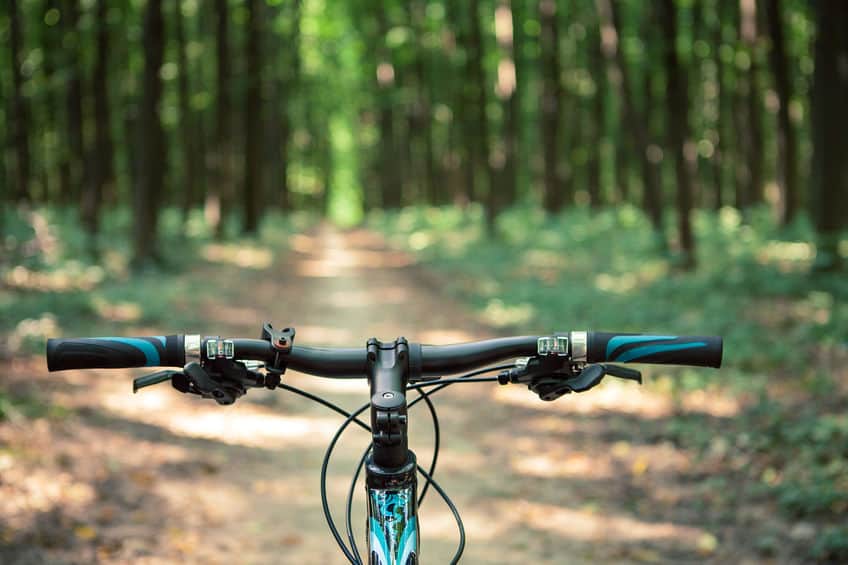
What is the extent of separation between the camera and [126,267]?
55.5 feet

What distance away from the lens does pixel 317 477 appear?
21.2ft

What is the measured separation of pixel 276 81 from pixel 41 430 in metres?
29.4

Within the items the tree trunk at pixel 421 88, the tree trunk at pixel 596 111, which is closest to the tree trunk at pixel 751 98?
the tree trunk at pixel 596 111

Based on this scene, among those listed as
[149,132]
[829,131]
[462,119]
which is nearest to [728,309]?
[829,131]

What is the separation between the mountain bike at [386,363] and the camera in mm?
1978

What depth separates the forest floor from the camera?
5043mm

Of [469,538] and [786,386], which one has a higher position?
[786,386]

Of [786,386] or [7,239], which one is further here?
[7,239]

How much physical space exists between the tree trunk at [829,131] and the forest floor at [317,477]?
5.60 m

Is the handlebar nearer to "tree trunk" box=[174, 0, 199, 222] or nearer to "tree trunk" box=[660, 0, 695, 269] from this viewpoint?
"tree trunk" box=[660, 0, 695, 269]

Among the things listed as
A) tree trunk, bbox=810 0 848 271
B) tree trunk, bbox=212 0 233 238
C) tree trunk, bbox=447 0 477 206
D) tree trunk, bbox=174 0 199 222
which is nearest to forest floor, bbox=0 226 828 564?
tree trunk, bbox=810 0 848 271

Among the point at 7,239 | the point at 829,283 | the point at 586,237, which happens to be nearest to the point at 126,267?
the point at 7,239

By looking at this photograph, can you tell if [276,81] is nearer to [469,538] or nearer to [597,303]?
[597,303]

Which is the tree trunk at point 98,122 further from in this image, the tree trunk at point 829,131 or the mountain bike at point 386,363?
the mountain bike at point 386,363
